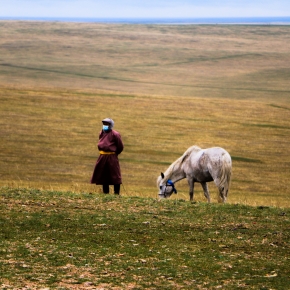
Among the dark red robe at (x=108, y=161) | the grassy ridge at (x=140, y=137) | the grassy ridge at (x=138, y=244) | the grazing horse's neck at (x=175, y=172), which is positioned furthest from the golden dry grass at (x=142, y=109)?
the grassy ridge at (x=138, y=244)

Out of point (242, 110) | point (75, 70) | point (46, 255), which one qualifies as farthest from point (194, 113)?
point (46, 255)

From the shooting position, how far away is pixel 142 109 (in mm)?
49969

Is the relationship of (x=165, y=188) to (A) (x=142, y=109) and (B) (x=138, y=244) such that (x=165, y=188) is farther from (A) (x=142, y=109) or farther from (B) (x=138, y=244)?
(A) (x=142, y=109)

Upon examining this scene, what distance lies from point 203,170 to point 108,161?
2.18m

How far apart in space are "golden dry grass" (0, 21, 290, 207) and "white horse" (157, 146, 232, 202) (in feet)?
3.19

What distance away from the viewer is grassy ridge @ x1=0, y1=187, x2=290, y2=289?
23.8 ft

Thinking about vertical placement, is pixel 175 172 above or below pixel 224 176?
below

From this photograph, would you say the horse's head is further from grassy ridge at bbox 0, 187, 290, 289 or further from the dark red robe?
grassy ridge at bbox 0, 187, 290, 289

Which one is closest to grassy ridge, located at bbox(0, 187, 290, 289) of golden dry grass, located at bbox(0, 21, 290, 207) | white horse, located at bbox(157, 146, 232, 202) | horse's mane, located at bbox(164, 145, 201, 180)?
white horse, located at bbox(157, 146, 232, 202)

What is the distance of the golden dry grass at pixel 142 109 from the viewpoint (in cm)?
2833

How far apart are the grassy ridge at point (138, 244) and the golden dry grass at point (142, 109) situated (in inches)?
184

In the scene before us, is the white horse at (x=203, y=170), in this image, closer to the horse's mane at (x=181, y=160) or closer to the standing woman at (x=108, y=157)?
the horse's mane at (x=181, y=160)

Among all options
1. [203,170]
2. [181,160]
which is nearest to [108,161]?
[181,160]

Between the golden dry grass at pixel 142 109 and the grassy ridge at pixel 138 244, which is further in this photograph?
the golden dry grass at pixel 142 109
